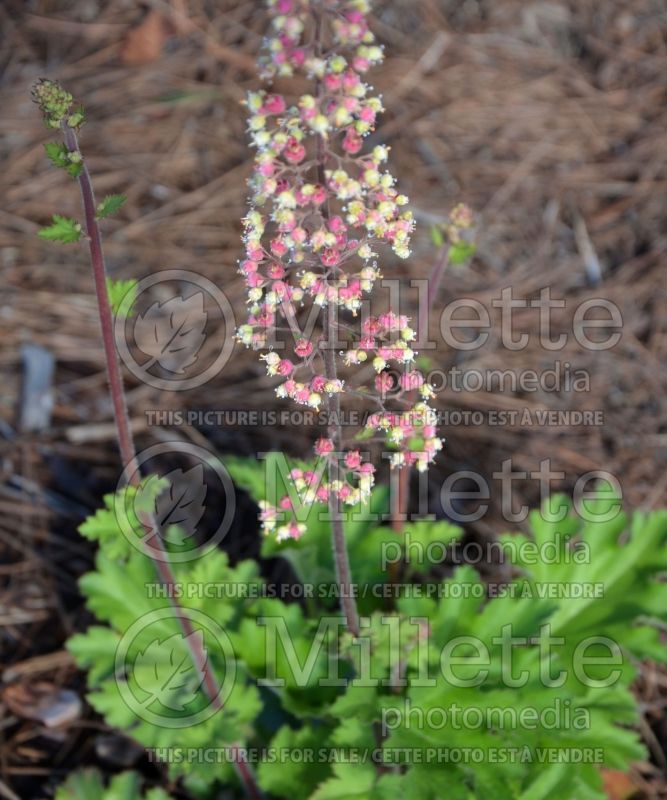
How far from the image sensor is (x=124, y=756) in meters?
4.09

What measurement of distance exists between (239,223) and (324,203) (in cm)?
336

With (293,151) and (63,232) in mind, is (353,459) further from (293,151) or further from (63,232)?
(63,232)

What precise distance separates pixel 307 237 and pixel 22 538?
3064 mm

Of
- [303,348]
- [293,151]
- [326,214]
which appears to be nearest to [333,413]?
[303,348]

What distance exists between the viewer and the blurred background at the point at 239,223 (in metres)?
4.71

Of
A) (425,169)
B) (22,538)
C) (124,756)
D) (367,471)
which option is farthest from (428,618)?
(425,169)

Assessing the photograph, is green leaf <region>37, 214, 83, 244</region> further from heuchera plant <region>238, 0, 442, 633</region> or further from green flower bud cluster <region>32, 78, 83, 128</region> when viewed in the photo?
heuchera plant <region>238, 0, 442, 633</region>

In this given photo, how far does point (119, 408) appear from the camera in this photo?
2.76 m

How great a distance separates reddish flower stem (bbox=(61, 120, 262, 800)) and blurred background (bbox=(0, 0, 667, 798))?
931 millimetres

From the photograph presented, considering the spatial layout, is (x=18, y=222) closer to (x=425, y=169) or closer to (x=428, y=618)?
(x=425, y=169)

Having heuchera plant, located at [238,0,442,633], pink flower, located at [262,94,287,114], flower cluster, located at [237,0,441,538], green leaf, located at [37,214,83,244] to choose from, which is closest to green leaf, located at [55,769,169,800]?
heuchera plant, located at [238,0,442,633]

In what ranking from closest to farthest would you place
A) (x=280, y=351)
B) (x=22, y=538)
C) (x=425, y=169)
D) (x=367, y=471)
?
(x=367, y=471) → (x=22, y=538) → (x=280, y=351) → (x=425, y=169)

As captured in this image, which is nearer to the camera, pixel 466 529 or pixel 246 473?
pixel 246 473

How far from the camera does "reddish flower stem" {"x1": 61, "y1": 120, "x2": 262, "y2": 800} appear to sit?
97.0 inches
